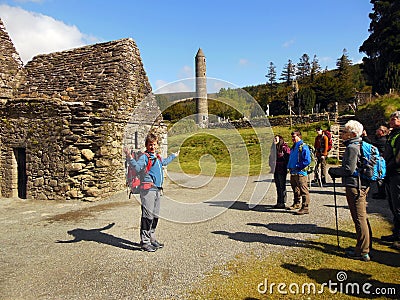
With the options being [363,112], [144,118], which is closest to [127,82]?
[144,118]

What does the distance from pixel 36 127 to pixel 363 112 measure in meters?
19.8

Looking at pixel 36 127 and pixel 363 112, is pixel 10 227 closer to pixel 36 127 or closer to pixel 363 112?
pixel 36 127

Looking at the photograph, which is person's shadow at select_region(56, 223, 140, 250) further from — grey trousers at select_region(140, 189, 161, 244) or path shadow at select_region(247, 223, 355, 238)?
path shadow at select_region(247, 223, 355, 238)

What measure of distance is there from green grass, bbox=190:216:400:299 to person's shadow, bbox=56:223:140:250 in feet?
6.79

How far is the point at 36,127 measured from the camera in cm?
1127

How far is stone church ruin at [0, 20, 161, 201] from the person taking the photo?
1093 cm

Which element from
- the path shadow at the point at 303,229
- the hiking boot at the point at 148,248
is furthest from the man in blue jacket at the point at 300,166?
the hiking boot at the point at 148,248

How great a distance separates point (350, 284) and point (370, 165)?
1.72m

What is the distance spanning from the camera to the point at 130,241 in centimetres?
624

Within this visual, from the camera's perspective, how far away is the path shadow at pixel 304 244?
15.7ft

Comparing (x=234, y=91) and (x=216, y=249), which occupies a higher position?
(x=234, y=91)

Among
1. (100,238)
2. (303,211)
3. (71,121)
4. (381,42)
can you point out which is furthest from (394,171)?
(381,42)

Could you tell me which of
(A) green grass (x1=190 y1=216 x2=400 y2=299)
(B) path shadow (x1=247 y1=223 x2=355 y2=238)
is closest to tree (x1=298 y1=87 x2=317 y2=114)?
(B) path shadow (x1=247 y1=223 x2=355 y2=238)

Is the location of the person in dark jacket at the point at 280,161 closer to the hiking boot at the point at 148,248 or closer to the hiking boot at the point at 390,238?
the hiking boot at the point at 390,238
